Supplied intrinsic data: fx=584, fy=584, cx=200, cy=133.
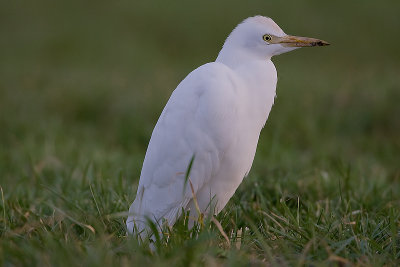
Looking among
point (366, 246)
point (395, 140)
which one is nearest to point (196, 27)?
point (395, 140)

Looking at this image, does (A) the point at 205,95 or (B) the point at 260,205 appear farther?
(B) the point at 260,205

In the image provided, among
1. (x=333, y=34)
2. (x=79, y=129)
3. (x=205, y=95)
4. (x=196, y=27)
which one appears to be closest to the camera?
(x=205, y=95)

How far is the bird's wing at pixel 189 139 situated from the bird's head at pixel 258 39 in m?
0.18

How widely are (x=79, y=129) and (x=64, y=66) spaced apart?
471 centimetres

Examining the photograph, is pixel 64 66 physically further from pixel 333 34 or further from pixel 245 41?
pixel 245 41

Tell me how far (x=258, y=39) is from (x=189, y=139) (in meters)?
0.63

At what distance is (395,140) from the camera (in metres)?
6.23

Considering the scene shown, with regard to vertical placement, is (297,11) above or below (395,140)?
above

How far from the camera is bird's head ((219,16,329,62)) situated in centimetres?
296

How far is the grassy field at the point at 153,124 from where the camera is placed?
8.39 ft

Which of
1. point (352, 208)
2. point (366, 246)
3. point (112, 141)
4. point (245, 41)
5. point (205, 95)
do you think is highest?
point (245, 41)

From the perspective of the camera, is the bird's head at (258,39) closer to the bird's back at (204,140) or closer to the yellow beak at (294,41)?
the yellow beak at (294,41)

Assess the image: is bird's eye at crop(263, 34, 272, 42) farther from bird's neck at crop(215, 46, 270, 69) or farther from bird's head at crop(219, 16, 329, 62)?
bird's neck at crop(215, 46, 270, 69)

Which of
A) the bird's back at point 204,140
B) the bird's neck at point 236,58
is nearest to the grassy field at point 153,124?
the bird's back at point 204,140
